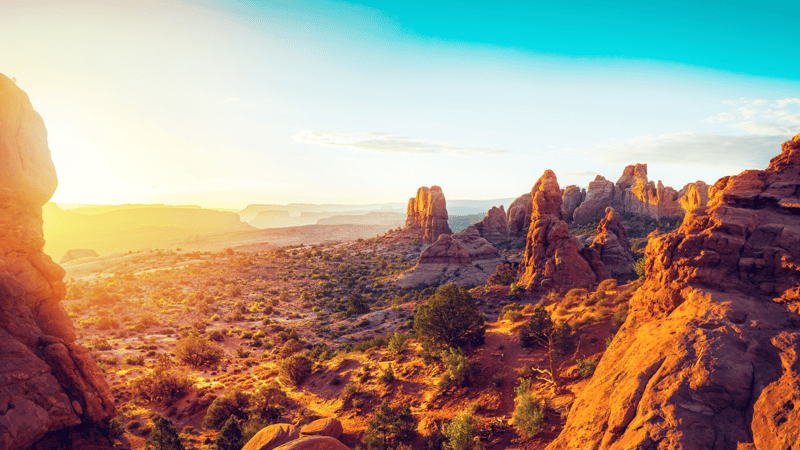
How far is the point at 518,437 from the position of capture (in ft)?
47.0

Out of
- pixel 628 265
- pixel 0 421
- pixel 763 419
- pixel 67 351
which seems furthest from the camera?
pixel 628 265

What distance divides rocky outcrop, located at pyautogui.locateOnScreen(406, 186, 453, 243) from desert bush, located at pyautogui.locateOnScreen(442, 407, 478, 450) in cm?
7013

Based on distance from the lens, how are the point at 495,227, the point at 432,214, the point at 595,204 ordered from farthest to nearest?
the point at 595,204
the point at 432,214
the point at 495,227

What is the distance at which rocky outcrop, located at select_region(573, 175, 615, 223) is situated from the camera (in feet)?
290

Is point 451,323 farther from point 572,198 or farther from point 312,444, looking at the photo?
point 572,198

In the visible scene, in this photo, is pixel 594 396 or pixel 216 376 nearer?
pixel 594 396

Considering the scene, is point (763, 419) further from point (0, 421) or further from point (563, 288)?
point (563, 288)

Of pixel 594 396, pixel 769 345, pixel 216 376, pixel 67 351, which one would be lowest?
pixel 216 376

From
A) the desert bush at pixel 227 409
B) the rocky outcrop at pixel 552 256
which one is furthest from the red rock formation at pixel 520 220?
the desert bush at pixel 227 409

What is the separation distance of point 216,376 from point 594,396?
90.9 feet

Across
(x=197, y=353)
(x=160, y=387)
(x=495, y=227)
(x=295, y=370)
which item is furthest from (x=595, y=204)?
(x=160, y=387)

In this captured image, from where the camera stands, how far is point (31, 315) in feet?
42.0

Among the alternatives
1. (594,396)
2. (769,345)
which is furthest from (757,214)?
(594,396)

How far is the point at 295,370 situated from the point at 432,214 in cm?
6475
